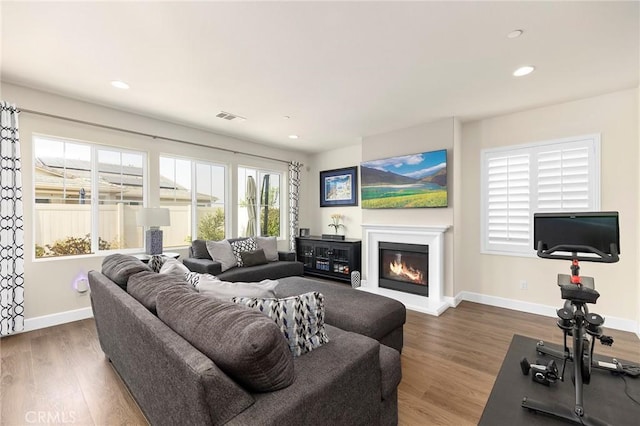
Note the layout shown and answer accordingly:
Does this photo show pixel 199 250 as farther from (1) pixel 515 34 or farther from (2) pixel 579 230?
(1) pixel 515 34

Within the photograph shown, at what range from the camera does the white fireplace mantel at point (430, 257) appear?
3828 mm

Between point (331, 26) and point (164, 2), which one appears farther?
point (331, 26)

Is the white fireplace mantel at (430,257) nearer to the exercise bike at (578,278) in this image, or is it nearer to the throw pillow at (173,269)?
the exercise bike at (578,278)

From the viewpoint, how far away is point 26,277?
307cm

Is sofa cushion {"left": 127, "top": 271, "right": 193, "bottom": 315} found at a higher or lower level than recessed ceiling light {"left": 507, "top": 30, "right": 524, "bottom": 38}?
lower

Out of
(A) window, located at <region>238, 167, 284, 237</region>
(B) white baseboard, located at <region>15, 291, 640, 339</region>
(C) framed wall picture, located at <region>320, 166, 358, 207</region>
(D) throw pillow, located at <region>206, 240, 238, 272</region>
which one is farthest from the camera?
(C) framed wall picture, located at <region>320, 166, 358, 207</region>

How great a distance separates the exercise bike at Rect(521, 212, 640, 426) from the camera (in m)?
1.32

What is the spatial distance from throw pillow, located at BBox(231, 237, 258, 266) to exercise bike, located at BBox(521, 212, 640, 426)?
12.0 ft

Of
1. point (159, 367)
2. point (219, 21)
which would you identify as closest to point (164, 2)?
point (219, 21)

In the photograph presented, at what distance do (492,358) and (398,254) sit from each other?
205 cm

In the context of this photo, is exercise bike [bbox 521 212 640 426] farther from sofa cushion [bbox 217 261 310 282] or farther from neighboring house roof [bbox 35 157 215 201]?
neighboring house roof [bbox 35 157 215 201]

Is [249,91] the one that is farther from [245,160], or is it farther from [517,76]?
[517,76]

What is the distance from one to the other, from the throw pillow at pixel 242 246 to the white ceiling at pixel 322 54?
199cm

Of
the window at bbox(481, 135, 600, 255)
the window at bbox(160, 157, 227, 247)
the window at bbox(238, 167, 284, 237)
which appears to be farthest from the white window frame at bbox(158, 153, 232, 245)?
the window at bbox(481, 135, 600, 255)
